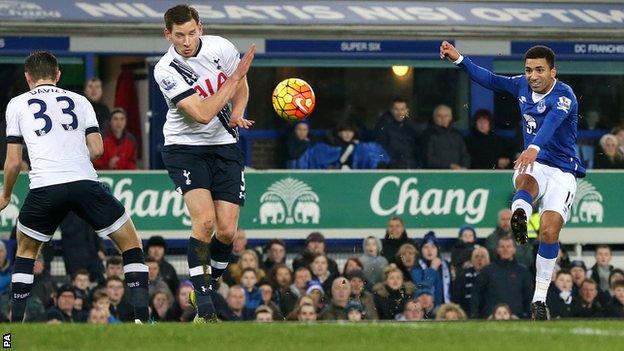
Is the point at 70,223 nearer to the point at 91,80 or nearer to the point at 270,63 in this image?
the point at 91,80

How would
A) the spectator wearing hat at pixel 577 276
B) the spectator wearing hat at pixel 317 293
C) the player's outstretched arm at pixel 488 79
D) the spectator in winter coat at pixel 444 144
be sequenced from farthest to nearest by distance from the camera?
the spectator in winter coat at pixel 444 144 < the spectator wearing hat at pixel 577 276 < the spectator wearing hat at pixel 317 293 < the player's outstretched arm at pixel 488 79

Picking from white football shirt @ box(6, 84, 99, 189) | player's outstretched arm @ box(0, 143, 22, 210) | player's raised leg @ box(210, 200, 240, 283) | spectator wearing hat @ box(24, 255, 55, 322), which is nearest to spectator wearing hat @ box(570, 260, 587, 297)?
spectator wearing hat @ box(24, 255, 55, 322)

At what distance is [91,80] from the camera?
783 inches

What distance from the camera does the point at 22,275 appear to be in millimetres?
13266

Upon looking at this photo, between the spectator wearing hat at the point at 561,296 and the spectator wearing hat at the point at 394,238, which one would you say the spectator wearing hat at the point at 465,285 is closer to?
the spectator wearing hat at the point at 394,238

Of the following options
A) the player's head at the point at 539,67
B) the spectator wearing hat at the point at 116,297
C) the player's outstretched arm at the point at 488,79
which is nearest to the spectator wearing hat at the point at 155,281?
the spectator wearing hat at the point at 116,297

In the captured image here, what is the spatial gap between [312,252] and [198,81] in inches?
259

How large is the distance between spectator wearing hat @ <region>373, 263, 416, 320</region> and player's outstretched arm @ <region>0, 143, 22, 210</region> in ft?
21.9

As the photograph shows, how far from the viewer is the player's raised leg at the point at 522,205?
13492 millimetres

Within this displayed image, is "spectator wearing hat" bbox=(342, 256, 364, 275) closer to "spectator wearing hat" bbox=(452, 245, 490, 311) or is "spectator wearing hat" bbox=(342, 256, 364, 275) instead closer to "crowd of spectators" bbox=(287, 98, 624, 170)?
"spectator wearing hat" bbox=(452, 245, 490, 311)

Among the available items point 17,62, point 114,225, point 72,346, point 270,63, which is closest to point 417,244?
point 270,63

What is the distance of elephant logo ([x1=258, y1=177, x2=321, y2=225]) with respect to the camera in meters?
20.8

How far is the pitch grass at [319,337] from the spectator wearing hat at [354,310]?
19.5 ft

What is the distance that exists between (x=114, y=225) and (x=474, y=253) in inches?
294
